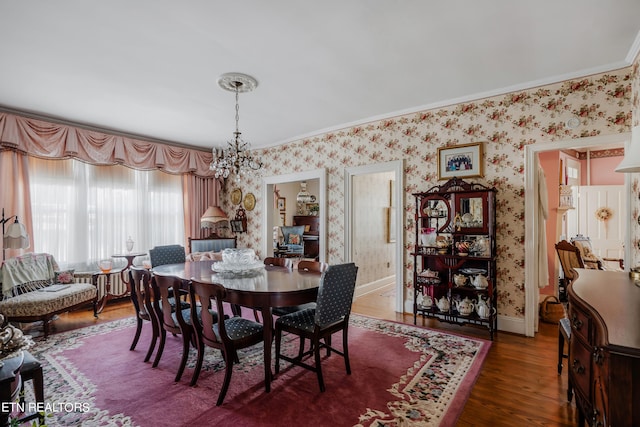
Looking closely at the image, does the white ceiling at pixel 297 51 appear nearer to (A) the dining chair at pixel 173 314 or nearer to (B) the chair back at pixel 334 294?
(B) the chair back at pixel 334 294

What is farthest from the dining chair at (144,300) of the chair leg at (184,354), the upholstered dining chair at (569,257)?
the upholstered dining chair at (569,257)

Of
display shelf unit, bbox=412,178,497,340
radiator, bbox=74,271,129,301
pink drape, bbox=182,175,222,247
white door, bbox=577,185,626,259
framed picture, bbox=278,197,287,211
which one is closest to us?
display shelf unit, bbox=412,178,497,340

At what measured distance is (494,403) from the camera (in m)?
2.24

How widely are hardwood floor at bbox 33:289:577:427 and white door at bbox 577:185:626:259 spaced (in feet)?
11.9

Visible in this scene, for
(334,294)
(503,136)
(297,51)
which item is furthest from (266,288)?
(503,136)

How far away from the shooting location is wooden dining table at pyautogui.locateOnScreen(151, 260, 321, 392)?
2322 millimetres

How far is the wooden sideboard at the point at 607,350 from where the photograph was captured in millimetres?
1099

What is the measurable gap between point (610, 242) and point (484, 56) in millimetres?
5593

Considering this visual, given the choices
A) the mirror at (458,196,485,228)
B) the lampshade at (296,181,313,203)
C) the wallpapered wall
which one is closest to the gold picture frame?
the lampshade at (296,181,313,203)

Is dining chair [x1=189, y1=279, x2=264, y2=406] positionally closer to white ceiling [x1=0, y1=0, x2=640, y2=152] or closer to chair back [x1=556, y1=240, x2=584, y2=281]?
white ceiling [x1=0, y1=0, x2=640, y2=152]

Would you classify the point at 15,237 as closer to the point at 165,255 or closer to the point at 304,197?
the point at 165,255

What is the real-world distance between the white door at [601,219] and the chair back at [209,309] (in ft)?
23.5

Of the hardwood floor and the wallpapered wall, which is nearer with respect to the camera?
the hardwood floor

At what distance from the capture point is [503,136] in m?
3.66
